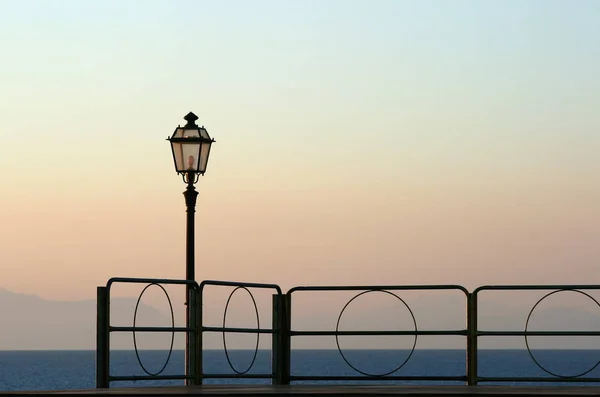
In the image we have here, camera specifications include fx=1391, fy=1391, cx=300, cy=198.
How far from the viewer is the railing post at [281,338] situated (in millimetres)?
17031

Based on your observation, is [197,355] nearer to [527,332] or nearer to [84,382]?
[527,332]

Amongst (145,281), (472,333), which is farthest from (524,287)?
(145,281)

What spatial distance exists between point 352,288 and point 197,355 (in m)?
2.20

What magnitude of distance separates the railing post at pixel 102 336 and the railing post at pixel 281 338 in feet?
9.55

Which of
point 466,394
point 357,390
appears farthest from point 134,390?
point 466,394

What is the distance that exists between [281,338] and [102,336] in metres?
3.08

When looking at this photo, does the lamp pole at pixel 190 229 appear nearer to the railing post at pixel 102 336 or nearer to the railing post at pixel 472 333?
the railing post at pixel 102 336

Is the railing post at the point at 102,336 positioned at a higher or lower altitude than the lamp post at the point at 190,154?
lower

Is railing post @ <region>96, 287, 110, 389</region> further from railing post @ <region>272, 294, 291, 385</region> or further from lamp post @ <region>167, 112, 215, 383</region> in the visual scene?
lamp post @ <region>167, 112, 215, 383</region>

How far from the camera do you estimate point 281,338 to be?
56.4ft

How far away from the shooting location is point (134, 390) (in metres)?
11.8

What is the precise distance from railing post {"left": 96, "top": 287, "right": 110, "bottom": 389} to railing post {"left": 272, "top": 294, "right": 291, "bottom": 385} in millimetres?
2910

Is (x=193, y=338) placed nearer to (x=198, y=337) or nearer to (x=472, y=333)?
(x=198, y=337)

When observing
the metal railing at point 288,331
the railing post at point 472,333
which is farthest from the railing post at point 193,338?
the railing post at point 472,333
